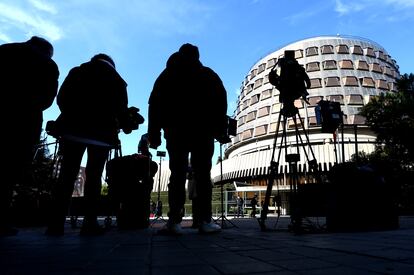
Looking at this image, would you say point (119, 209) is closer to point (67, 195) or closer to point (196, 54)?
point (67, 195)

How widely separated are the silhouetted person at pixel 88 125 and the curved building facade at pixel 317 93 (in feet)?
181

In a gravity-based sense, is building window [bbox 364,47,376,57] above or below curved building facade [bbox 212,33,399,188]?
above

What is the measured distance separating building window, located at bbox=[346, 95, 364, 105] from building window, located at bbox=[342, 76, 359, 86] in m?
3.00

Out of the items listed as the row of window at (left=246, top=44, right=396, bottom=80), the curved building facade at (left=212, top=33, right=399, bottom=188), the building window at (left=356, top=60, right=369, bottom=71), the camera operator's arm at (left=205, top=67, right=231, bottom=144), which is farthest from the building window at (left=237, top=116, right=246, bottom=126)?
the camera operator's arm at (left=205, top=67, right=231, bottom=144)

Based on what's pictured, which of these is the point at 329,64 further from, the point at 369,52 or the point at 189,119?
the point at 189,119

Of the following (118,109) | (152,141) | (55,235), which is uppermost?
(118,109)

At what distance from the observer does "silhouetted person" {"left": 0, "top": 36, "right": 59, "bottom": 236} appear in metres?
3.50

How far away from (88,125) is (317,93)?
6808 cm

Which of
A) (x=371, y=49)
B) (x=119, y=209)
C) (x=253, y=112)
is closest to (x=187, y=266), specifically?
(x=119, y=209)

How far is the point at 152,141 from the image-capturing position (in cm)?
408

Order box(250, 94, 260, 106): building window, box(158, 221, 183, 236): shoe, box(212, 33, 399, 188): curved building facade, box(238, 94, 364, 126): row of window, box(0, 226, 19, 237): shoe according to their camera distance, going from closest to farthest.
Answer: box(0, 226, 19, 237): shoe, box(158, 221, 183, 236): shoe, box(212, 33, 399, 188): curved building facade, box(238, 94, 364, 126): row of window, box(250, 94, 260, 106): building window

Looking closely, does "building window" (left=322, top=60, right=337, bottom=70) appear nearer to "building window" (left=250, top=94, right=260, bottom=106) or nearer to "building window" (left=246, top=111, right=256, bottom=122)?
"building window" (left=250, top=94, right=260, bottom=106)

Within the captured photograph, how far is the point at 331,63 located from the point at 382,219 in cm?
7081

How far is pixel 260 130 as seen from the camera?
68.8 meters
